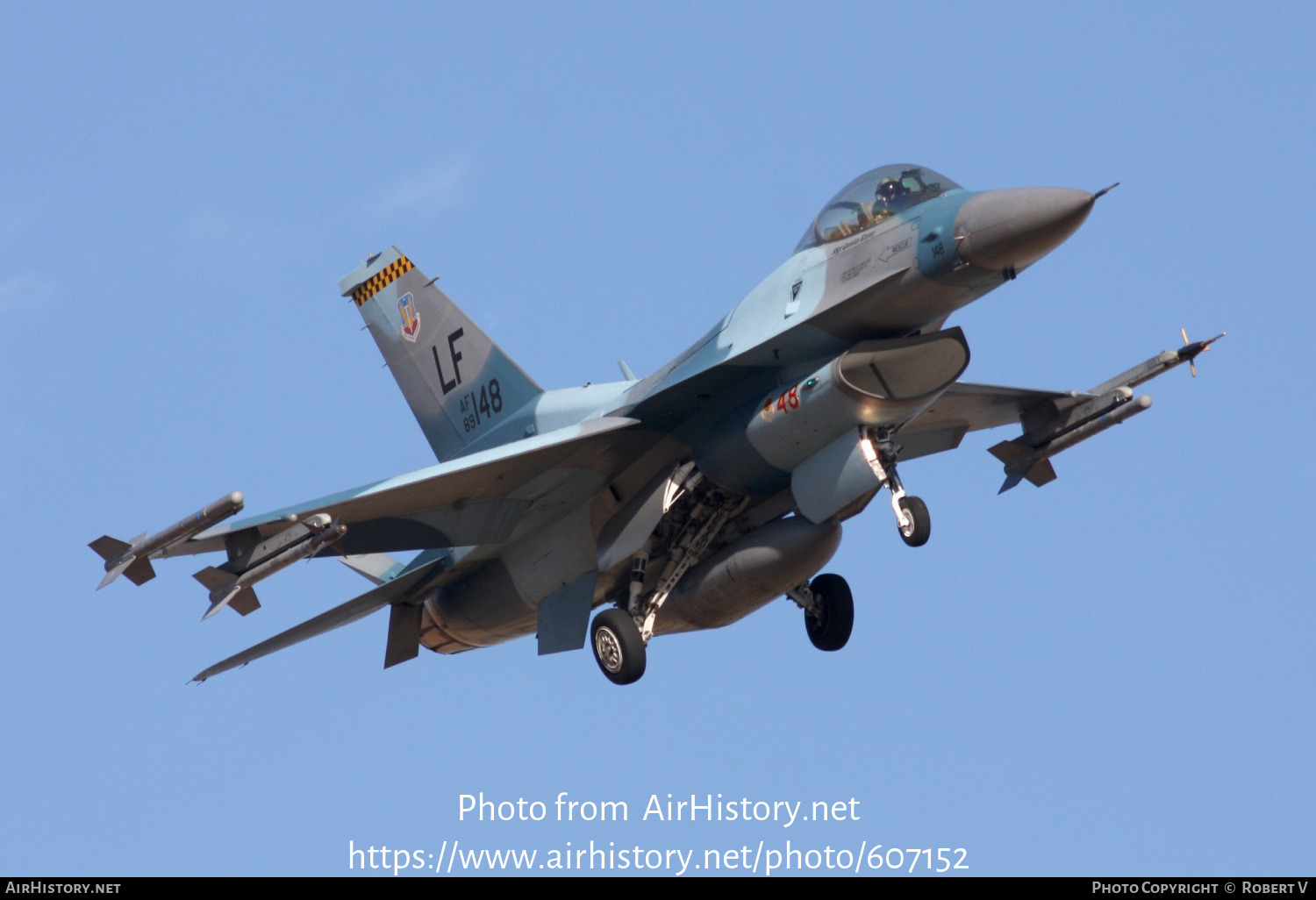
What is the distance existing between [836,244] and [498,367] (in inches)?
219

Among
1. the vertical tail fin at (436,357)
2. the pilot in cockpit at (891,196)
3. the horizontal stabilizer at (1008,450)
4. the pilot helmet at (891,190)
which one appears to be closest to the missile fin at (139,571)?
the vertical tail fin at (436,357)

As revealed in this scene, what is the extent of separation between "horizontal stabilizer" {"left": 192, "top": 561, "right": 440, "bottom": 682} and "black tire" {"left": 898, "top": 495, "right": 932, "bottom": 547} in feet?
19.8

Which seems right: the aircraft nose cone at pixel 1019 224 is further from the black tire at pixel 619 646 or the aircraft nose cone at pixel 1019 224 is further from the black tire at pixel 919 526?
the black tire at pixel 619 646

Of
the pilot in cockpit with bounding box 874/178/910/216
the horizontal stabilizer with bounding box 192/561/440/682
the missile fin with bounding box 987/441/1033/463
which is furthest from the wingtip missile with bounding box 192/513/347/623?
the missile fin with bounding box 987/441/1033/463

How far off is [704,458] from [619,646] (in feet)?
7.03

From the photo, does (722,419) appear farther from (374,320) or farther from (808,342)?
(374,320)

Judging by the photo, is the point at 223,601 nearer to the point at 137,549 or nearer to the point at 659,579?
the point at 137,549

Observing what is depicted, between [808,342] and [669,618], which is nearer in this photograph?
[808,342]

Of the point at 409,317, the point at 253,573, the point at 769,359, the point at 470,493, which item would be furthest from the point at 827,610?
the point at 409,317

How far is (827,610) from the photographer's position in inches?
781

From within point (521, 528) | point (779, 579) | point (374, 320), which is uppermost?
point (374, 320)

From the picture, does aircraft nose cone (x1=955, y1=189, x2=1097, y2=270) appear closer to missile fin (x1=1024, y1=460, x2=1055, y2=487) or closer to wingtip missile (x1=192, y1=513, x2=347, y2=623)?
missile fin (x1=1024, y1=460, x2=1055, y2=487)
